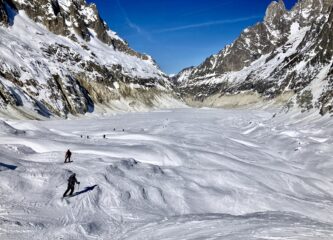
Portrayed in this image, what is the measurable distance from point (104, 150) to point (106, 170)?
10.4m

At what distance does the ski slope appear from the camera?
22.5 meters

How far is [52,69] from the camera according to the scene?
129125 millimetres

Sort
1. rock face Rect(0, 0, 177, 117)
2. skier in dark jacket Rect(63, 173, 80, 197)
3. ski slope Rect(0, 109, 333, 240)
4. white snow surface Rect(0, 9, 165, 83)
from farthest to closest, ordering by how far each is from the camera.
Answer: white snow surface Rect(0, 9, 165, 83) → rock face Rect(0, 0, 177, 117) → skier in dark jacket Rect(63, 173, 80, 197) → ski slope Rect(0, 109, 333, 240)

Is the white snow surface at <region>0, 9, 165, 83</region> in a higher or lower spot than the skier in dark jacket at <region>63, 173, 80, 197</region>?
higher

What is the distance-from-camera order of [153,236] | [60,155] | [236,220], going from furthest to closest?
1. [60,155]
2. [236,220]
3. [153,236]

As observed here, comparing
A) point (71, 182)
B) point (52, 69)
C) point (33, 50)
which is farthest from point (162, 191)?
point (33, 50)

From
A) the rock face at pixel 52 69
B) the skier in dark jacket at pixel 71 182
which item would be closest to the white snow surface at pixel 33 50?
the rock face at pixel 52 69

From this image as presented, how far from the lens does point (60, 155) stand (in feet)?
130

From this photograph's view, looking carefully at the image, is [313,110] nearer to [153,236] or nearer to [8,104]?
[8,104]

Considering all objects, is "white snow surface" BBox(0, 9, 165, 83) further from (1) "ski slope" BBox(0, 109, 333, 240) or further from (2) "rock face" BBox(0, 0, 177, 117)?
(1) "ski slope" BBox(0, 109, 333, 240)

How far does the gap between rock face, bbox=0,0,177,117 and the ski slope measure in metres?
51.1

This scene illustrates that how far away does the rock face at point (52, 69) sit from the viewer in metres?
107

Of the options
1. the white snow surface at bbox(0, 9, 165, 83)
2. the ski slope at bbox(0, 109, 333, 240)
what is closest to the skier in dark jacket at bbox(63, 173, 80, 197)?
the ski slope at bbox(0, 109, 333, 240)

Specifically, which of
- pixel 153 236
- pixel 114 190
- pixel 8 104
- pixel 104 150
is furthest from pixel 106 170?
pixel 8 104
